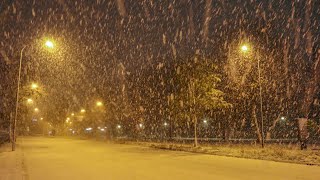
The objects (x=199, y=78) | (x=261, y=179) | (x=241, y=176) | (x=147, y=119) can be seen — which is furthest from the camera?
(x=147, y=119)

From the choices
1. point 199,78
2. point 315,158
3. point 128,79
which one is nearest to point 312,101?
point 199,78

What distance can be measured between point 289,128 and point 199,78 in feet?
A: 98.6

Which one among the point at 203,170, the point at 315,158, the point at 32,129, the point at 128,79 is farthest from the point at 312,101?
the point at 32,129

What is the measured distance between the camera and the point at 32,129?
147 metres

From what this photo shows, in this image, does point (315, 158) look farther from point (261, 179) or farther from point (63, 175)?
point (63, 175)

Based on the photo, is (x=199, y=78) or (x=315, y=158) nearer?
(x=315, y=158)

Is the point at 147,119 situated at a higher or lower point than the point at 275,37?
lower

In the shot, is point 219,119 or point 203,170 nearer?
point 203,170

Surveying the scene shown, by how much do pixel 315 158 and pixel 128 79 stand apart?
125ft

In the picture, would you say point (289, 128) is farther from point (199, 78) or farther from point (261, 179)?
point (261, 179)

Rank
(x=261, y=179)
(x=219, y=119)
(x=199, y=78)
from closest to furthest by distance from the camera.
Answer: (x=261, y=179)
(x=199, y=78)
(x=219, y=119)

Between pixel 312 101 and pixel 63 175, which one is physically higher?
pixel 312 101

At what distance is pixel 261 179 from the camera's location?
487 inches

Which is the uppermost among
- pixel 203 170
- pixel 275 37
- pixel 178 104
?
pixel 275 37
